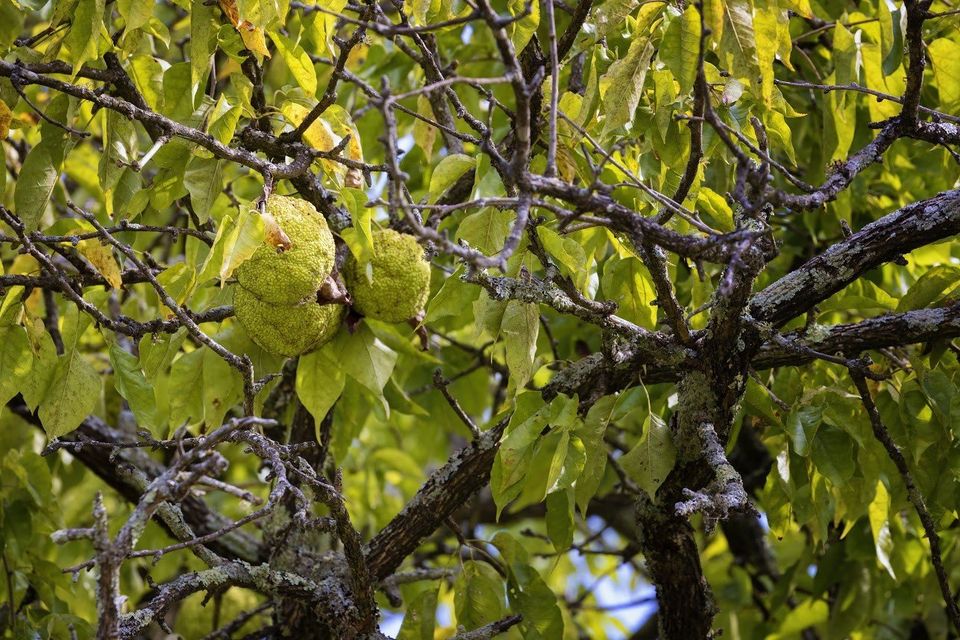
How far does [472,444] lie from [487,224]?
24.8 inches

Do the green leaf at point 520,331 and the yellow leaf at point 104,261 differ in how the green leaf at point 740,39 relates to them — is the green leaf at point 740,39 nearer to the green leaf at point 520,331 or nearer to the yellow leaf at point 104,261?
the green leaf at point 520,331

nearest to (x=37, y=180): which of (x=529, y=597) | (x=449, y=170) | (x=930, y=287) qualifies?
(x=449, y=170)

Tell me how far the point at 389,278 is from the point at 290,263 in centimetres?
25

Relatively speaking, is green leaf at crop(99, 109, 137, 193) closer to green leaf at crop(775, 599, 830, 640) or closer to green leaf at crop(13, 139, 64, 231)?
green leaf at crop(13, 139, 64, 231)

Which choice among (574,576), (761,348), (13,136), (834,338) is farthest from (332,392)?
(574,576)

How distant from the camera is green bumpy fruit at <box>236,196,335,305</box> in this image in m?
1.89

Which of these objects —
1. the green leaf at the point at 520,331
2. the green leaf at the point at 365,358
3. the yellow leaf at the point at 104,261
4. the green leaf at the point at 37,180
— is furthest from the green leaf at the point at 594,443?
the green leaf at the point at 37,180

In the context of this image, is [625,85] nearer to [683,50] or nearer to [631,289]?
[683,50]

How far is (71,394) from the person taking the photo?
2.13 meters

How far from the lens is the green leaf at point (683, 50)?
1798mm

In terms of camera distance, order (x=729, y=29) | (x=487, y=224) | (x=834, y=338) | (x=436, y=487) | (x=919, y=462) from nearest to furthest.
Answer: (x=729, y=29) < (x=487, y=224) < (x=834, y=338) < (x=919, y=462) < (x=436, y=487)

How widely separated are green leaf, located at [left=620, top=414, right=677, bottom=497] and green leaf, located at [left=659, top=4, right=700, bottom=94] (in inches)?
25.8

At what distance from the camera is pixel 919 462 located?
7.43 feet

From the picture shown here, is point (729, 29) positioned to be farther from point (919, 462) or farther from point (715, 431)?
point (919, 462)
